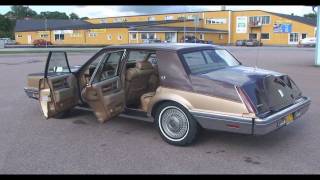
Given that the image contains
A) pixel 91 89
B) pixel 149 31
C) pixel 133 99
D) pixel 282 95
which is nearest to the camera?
pixel 282 95

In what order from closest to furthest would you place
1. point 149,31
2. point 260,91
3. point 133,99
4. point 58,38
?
point 260,91 → point 133,99 → point 149,31 → point 58,38

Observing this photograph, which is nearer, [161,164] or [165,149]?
[161,164]

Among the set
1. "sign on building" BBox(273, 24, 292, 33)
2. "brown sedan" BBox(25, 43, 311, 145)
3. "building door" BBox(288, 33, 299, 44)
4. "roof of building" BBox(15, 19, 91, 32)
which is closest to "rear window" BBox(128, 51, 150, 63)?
"brown sedan" BBox(25, 43, 311, 145)

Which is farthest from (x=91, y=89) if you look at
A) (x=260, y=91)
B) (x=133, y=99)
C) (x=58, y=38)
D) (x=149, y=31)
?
(x=58, y=38)

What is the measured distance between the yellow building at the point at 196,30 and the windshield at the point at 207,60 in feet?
202

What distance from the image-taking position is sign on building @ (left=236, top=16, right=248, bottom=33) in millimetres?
81500

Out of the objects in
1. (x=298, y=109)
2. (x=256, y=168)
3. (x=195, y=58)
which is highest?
(x=195, y=58)

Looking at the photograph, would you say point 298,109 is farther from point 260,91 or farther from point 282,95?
point 260,91

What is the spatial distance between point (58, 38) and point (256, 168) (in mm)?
80703

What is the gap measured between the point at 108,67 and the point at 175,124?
1.89 metres

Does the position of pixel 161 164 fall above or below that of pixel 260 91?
below

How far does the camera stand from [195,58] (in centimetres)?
625

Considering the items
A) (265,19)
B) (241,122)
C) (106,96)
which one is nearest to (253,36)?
(265,19)

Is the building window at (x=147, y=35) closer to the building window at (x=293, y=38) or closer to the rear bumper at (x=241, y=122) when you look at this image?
the building window at (x=293, y=38)
